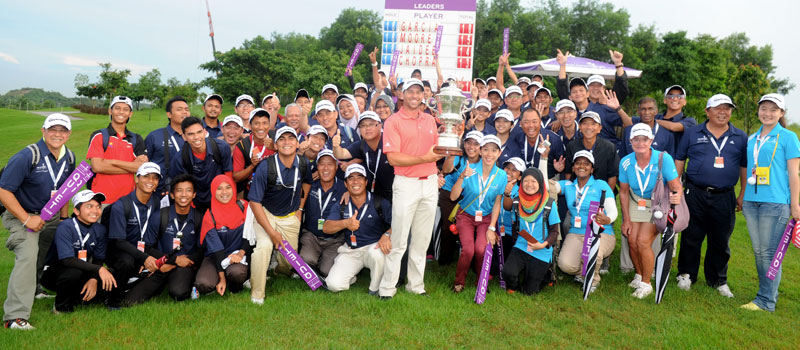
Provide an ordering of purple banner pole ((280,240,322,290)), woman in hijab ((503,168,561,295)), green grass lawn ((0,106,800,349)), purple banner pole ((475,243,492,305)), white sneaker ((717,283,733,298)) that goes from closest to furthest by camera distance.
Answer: green grass lawn ((0,106,800,349)) < purple banner pole ((475,243,492,305)) < purple banner pole ((280,240,322,290)) < woman in hijab ((503,168,561,295)) < white sneaker ((717,283,733,298))

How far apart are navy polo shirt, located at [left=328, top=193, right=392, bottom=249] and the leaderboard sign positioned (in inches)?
302

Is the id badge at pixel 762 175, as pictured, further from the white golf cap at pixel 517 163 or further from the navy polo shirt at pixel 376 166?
the navy polo shirt at pixel 376 166

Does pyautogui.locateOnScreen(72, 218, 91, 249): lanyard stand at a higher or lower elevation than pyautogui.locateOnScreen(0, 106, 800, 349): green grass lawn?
higher

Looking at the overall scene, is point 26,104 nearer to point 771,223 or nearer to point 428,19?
point 428,19

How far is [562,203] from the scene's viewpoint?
724 centimetres

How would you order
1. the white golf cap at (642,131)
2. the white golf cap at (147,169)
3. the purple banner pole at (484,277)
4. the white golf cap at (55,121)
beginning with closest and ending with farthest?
the white golf cap at (55,121) < the white golf cap at (147,169) < the purple banner pole at (484,277) < the white golf cap at (642,131)

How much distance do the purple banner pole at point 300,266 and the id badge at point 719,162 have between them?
5372 mm

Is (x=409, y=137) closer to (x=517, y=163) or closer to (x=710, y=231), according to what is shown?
(x=517, y=163)

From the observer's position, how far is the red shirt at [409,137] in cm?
565

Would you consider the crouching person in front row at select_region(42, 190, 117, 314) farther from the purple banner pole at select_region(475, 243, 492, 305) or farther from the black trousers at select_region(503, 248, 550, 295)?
the black trousers at select_region(503, 248, 550, 295)

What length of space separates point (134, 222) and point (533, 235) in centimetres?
501

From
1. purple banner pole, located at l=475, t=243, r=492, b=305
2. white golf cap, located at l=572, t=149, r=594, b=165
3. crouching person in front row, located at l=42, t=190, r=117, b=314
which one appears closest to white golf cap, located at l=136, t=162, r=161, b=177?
crouching person in front row, located at l=42, t=190, r=117, b=314

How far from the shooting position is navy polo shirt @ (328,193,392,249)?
6.51 m

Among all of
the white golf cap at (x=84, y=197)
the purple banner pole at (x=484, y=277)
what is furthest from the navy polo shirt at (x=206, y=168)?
the purple banner pole at (x=484, y=277)
